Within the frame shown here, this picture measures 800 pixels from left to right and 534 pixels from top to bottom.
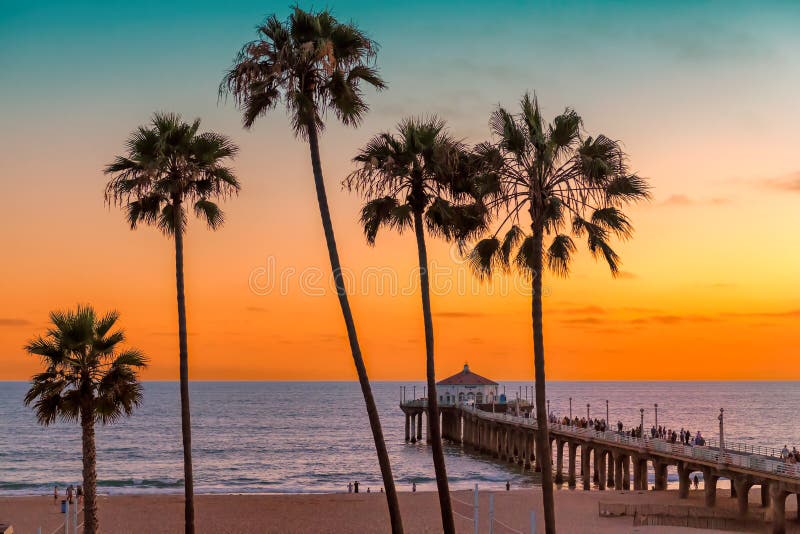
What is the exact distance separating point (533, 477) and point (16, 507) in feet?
111

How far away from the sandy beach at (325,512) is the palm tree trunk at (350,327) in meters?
16.1

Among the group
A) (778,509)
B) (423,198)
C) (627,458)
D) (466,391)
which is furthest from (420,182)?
(466,391)

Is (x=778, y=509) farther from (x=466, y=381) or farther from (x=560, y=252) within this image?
(x=466, y=381)

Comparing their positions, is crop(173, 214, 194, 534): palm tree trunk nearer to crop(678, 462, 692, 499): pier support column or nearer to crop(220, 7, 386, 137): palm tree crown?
crop(220, 7, 386, 137): palm tree crown

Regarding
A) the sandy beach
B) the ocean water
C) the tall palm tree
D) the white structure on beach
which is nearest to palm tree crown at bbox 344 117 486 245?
the tall palm tree

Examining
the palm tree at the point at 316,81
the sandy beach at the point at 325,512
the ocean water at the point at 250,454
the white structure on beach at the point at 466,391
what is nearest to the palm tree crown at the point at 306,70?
the palm tree at the point at 316,81

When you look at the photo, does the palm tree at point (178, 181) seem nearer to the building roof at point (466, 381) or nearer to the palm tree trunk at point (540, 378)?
the palm tree trunk at point (540, 378)

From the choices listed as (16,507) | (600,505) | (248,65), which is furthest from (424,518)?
(248,65)

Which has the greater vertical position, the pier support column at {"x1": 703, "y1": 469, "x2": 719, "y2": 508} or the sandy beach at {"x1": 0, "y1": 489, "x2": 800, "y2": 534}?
the pier support column at {"x1": 703, "y1": 469, "x2": 719, "y2": 508}

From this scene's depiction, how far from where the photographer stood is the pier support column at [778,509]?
32219 mm

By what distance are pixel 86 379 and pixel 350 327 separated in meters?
7.16

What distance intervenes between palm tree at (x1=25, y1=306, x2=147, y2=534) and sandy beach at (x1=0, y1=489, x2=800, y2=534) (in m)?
15.0

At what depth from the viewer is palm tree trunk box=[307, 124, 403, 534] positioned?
61.7 feet

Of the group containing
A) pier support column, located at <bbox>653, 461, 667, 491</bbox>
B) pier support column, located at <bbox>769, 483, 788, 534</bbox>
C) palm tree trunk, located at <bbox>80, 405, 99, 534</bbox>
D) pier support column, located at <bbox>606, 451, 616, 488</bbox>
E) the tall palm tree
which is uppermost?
the tall palm tree
